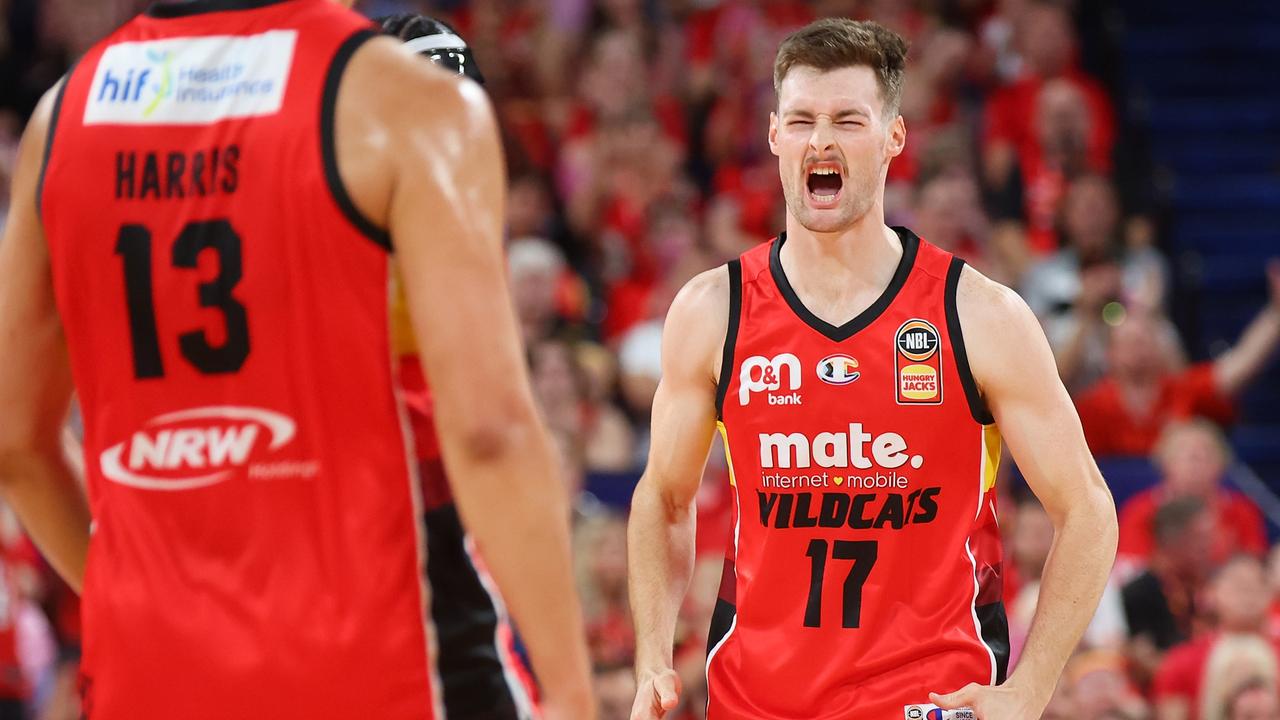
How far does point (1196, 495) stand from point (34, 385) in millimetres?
7022

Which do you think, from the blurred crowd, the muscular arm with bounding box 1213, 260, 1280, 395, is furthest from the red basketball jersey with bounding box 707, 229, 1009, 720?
the muscular arm with bounding box 1213, 260, 1280, 395

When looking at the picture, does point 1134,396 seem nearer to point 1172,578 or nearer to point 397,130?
point 1172,578

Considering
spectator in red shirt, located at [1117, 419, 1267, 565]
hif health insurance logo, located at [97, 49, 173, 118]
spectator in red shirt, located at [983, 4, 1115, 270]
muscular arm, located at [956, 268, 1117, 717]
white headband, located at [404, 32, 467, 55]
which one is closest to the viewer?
hif health insurance logo, located at [97, 49, 173, 118]

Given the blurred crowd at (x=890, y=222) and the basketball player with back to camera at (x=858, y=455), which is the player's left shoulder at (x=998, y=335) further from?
the blurred crowd at (x=890, y=222)

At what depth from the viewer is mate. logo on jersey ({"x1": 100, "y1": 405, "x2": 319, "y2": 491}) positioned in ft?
9.45

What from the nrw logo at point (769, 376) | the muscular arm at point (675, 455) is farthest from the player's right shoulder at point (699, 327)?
the nrw logo at point (769, 376)

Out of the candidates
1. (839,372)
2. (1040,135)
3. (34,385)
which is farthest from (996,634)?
(1040,135)

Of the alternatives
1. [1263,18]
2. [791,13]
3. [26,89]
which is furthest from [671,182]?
[1263,18]

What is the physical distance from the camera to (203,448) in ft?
9.53

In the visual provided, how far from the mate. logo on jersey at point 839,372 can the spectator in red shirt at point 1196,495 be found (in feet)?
16.0

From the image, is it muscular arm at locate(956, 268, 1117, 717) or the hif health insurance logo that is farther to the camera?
muscular arm at locate(956, 268, 1117, 717)

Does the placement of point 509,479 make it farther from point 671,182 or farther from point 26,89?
point 26,89

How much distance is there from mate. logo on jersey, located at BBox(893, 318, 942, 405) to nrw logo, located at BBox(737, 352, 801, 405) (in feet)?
0.88

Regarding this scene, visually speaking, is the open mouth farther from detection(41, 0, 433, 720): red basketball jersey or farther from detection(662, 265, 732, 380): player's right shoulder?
detection(41, 0, 433, 720): red basketball jersey
